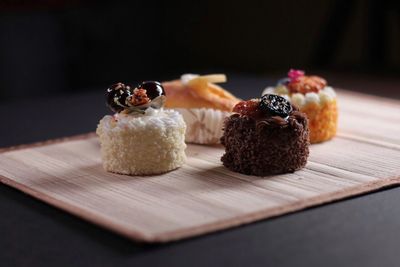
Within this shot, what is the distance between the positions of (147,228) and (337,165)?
Result: 2.14 ft

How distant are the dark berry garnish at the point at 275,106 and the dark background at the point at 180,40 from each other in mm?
1848

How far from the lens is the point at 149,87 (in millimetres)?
1897

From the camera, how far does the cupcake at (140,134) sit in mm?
1848

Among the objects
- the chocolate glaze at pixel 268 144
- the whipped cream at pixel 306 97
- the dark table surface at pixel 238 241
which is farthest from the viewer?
the whipped cream at pixel 306 97

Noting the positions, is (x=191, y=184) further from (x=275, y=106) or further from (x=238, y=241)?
(x=238, y=241)

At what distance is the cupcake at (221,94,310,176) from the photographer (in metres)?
1.82

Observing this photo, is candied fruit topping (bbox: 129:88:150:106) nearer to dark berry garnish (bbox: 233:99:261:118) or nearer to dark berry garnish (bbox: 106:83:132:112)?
dark berry garnish (bbox: 106:83:132:112)

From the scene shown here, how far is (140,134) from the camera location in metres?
1.84

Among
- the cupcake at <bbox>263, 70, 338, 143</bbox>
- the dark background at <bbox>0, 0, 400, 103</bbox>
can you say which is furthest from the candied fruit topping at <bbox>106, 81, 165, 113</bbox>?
the dark background at <bbox>0, 0, 400, 103</bbox>

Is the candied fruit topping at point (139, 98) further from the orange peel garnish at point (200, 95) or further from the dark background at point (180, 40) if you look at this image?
the dark background at point (180, 40)

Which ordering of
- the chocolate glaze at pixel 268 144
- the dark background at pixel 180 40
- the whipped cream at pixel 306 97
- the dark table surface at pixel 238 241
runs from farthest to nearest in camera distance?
the dark background at pixel 180 40 → the whipped cream at pixel 306 97 → the chocolate glaze at pixel 268 144 → the dark table surface at pixel 238 241

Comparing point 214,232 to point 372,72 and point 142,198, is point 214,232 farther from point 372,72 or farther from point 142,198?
point 372,72

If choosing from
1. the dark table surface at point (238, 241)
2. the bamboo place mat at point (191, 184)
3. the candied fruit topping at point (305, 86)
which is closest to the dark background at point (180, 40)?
the candied fruit topping at point (305, 86)

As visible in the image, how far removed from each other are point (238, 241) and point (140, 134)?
534mm
